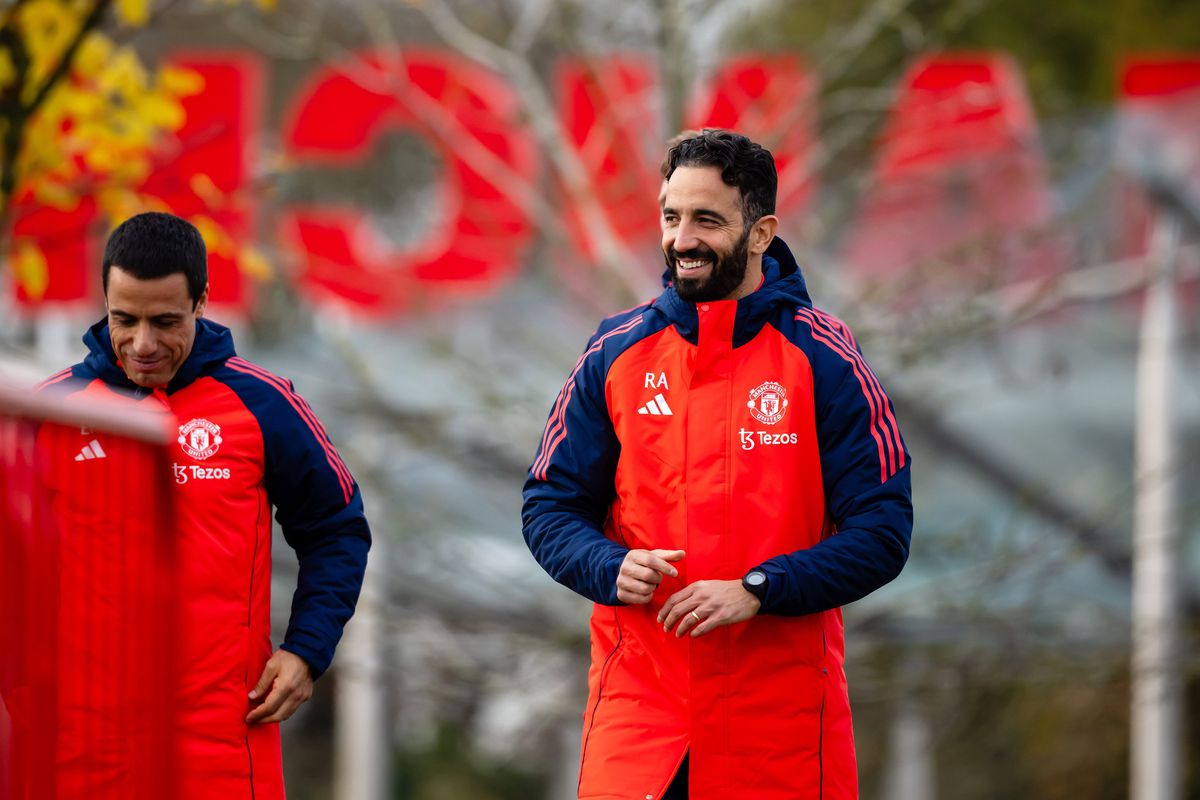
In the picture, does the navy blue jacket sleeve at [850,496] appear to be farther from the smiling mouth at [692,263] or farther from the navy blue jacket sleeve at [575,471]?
the navy blue jacket sleeve at [575,471]

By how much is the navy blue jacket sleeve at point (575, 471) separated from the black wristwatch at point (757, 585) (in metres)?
0.35

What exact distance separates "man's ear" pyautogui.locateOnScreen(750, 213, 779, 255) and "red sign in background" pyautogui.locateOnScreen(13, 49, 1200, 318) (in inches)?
243

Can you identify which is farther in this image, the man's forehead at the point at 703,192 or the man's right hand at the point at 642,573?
the man's forehead at the point at 703,192

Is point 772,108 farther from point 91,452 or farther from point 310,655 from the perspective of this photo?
point 91,452

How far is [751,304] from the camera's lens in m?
3.86

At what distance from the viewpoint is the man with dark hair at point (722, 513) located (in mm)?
3689

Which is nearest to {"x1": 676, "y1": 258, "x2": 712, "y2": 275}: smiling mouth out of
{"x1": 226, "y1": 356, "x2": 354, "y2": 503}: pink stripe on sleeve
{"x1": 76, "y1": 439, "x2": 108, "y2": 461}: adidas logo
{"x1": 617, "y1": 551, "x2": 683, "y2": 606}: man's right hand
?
{"x1": 617, "y1": 551, "x2": 683, "y2": 606}: man's right hand

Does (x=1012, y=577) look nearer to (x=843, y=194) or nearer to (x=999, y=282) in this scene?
(x=999, y=282)

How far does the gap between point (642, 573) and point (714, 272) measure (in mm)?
689

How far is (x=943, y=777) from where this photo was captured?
19516mm

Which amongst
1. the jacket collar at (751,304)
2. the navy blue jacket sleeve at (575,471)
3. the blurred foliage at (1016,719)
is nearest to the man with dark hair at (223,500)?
the navy blue jacket sleeve at (575,471)

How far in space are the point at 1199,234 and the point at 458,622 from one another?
19.0ft

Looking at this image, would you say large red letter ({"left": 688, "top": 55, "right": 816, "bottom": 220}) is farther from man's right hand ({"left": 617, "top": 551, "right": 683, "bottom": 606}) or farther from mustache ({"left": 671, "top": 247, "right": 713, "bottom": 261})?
man's right hand ({"left": 617, "top": 551, "right": 683, "bottom": 606})

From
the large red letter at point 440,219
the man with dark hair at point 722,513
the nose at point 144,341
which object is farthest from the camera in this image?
the large red letter at point 440,219
